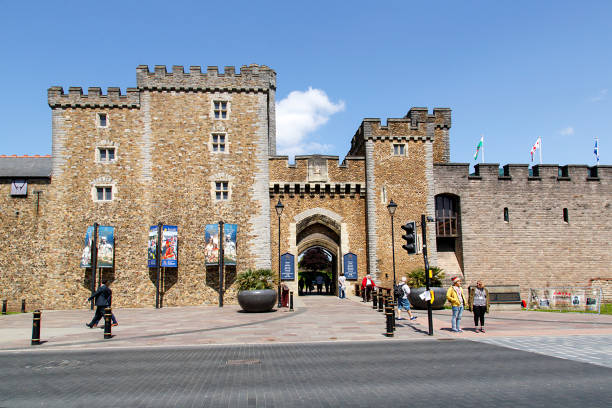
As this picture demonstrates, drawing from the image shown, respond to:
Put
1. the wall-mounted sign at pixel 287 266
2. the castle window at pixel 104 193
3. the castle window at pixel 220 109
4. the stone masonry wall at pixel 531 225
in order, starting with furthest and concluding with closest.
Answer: the stone masonry wall at pixel 531 225, the castle window at pixel 220 109, the wall-mounted sign at pixel 287 266, the castle window at pixel 104 193

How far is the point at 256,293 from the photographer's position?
63.9ft

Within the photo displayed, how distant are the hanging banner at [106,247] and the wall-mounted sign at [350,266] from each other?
13.4m

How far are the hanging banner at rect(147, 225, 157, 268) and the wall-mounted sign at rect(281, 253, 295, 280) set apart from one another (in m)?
7.30

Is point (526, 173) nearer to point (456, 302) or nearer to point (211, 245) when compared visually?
point (456, 302)

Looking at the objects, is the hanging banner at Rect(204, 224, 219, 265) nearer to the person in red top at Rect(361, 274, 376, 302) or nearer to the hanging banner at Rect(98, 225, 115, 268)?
the hanging banner at Rect(98, 225, 115, 268)

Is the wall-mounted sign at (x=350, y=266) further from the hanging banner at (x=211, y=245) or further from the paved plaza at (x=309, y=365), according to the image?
→ the paved plaza at (x=309, y=365)

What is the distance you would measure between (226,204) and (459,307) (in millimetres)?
16052

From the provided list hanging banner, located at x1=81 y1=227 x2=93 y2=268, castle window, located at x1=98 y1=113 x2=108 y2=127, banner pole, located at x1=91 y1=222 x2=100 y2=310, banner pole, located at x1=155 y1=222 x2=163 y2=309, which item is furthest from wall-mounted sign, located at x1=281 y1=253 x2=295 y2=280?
castle window, located at x1=98 y1=113 x2=108 y2=127

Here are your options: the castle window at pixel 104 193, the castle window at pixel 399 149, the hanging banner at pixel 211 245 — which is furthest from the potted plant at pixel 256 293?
the castle window at pixel 399 149

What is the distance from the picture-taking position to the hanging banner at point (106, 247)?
24422 millimetres

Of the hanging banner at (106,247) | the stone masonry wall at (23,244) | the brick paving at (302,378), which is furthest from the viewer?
the hanging banner at (106,247)

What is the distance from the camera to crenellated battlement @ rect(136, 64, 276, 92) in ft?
87.4

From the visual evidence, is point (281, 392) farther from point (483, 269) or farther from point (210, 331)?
point (483, 269)

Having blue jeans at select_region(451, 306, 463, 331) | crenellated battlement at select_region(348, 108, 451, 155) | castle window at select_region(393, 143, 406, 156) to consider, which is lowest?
blue jeans at select_region(451, 306, 463, 331)
